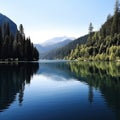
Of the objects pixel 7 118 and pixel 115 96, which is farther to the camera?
pixel 115 96

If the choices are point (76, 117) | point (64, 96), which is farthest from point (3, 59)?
point (76, 117)

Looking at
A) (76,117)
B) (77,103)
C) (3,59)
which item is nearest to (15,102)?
(77,103)

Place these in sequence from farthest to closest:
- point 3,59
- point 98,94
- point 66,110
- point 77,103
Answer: point 3,59
point 98,94
point 77,103
point 66,110

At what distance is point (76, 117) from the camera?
2297 centimetres

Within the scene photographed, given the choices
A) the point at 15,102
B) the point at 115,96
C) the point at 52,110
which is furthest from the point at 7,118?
the point at 115,96

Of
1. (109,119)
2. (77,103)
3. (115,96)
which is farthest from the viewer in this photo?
(115,96)

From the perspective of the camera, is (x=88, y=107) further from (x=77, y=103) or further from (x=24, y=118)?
(x=24, y=118)

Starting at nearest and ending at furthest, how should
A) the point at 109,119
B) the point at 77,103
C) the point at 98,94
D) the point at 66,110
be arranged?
the point at 109,119, the point at 66,110, the point at 77,103, the point at 98,94

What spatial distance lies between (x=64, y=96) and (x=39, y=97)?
3266 mm

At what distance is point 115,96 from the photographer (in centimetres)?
3269

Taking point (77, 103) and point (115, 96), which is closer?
point (77, 103)

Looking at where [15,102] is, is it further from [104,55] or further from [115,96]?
[104,55]

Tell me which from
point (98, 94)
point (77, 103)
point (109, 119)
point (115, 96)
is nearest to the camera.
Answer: point (109, 119)

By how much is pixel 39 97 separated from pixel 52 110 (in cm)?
806
